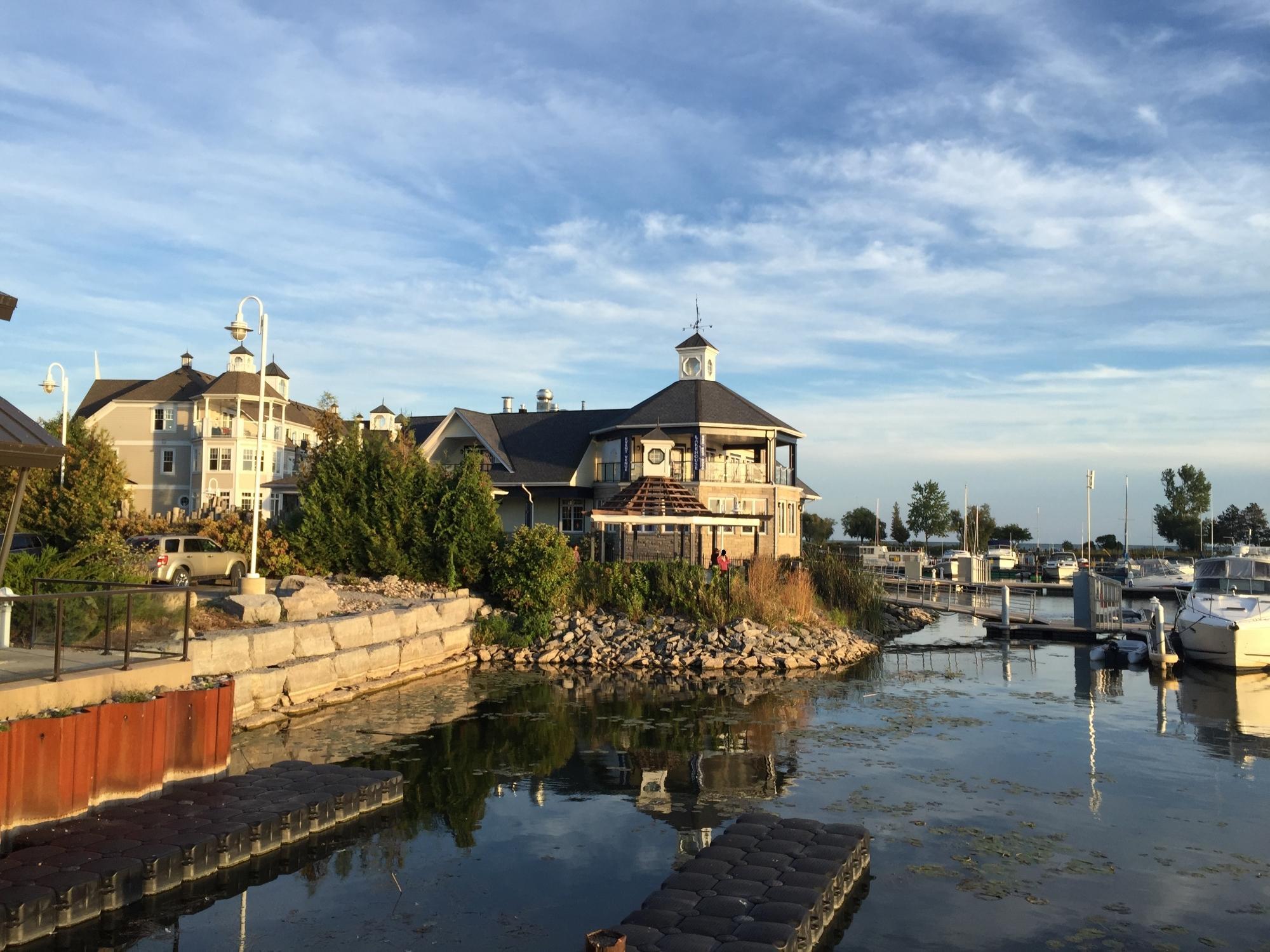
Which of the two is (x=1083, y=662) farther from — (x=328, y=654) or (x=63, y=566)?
(x=63, y=566)

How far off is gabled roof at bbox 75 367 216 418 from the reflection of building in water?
47.3m

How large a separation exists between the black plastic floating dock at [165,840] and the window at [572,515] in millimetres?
28176

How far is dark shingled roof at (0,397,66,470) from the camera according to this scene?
9633 mm

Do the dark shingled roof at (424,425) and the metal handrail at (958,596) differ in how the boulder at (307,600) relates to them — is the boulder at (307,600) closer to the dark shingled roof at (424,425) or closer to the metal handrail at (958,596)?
the dark shingled roof at (424,425)

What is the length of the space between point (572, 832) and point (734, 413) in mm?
28256

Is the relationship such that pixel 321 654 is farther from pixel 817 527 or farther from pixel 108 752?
pixel 817 527

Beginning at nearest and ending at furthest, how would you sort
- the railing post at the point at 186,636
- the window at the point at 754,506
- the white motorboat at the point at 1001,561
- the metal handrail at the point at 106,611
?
the metal handrail at the point at 106,611 → the railing post at the point at 186,636 → the window at the point at 754,506 → the white motorboat at the point at 1001,561

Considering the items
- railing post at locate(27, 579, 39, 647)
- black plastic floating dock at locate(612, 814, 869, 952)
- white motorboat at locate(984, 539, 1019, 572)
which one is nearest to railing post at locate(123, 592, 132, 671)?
railing post at locate(27, 579, 39, 647)

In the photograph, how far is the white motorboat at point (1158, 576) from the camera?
188ft

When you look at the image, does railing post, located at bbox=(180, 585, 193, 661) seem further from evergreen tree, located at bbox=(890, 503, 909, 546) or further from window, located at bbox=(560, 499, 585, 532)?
evergreen tree, located at bbox=(890, 503, 909, 546)

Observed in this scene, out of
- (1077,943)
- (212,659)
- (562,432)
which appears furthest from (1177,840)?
(562,432)

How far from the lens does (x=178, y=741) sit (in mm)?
10961

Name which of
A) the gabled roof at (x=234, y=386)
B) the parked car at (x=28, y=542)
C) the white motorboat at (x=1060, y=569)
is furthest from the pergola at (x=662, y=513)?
the white motorboat at (x=1060, y=569)

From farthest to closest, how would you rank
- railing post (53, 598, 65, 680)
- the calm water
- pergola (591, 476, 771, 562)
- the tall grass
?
the tall grass → pergola (591, 476, 771, 562) → railing post (53, 598, 65, 680) → the calm water
